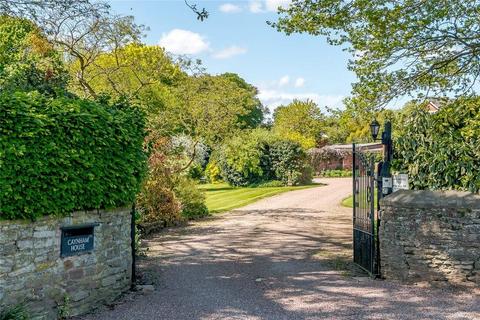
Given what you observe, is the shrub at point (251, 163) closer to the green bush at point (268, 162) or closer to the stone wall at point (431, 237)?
the green bush at point (268, 162)

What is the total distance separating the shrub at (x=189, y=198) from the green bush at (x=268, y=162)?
40.4ft

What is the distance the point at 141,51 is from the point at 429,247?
14.2m

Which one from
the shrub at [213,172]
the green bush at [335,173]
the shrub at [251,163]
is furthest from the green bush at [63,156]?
the green bush at [335,173]

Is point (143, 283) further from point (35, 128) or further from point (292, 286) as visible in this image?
point (35, 128)

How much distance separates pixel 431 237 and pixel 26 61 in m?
8.10

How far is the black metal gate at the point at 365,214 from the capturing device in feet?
27.4

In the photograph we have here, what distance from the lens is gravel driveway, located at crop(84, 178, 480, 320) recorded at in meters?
6.27

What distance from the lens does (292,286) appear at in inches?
304

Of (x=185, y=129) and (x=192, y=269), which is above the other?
(x=185, y=129)

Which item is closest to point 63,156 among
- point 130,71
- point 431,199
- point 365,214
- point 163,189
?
point 365,214

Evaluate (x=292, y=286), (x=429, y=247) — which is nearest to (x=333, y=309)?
(x=292, y=286)

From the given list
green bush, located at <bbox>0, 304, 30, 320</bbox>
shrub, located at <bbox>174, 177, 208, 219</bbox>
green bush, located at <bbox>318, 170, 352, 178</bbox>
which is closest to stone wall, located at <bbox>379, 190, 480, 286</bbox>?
green bush, located at <bbox>0, 304, 30, 320</bbox>

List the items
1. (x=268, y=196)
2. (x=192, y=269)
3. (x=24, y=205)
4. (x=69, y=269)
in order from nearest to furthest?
(x=24, y=205)
(x=69, y=269)
(x=192, y=269)
(x=268, y=196)

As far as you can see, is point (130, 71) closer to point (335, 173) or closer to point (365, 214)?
point (365, 214)
